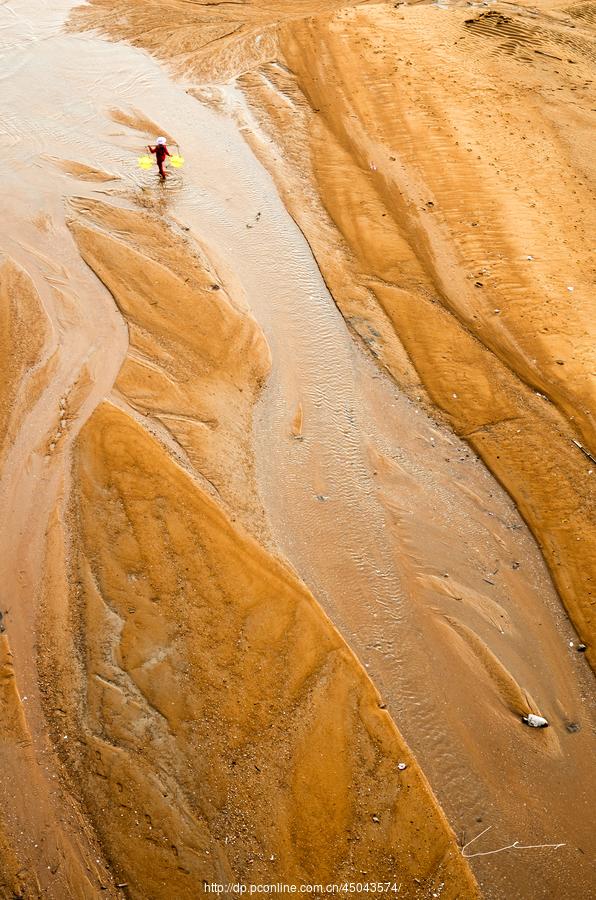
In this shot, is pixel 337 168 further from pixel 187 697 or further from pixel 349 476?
pixel 187 697

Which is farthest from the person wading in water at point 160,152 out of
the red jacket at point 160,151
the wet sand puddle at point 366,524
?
the wet sand puddle at point 366,524

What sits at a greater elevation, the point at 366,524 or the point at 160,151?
the point at 160,151

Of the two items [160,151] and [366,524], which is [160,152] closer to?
[160,151]

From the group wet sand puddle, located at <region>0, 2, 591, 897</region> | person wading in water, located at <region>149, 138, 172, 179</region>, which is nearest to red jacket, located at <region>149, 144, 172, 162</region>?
person wading in water, located at <region>149, 138, 172, 179</region>

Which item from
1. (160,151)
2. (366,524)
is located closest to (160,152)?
(160,151)

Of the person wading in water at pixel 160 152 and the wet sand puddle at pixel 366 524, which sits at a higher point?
the person wading in water at pixel 160 152

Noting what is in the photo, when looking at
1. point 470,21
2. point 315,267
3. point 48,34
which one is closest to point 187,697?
point 315,267

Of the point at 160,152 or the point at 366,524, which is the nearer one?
the point at 366,524

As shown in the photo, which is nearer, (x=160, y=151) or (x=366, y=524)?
(x=366, y=524)

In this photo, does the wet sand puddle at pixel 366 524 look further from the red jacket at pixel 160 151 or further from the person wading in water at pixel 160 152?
the red jacket at pixel 160 151
